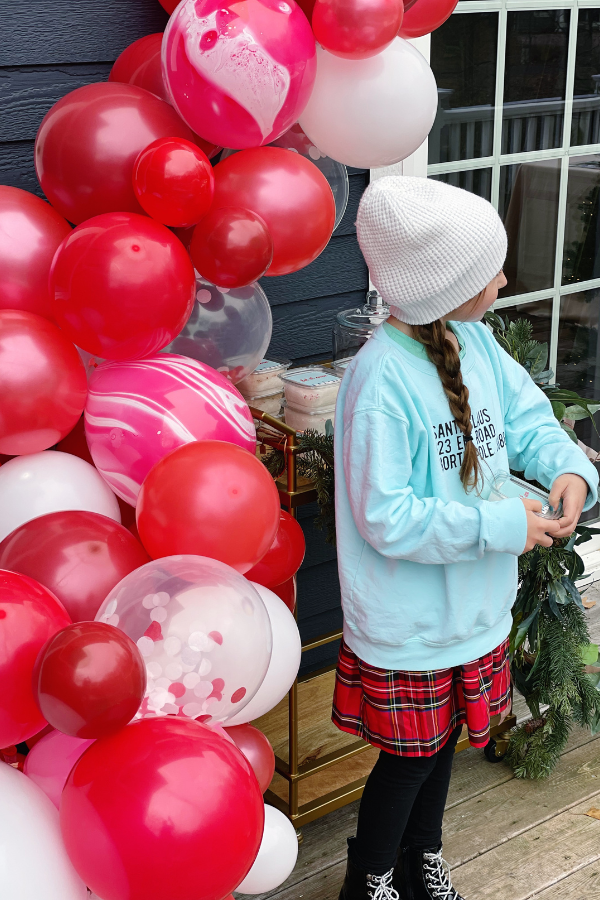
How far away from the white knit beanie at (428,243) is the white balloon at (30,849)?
33.3 inches

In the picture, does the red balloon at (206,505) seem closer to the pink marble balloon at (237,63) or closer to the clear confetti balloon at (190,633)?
the clear confetti balloon at (190,633)

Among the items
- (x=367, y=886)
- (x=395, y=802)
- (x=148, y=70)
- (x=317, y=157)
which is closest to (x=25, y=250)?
(x=148, y=70)

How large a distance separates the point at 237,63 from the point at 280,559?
28.5 inches

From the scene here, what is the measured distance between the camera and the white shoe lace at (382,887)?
5.24 ft

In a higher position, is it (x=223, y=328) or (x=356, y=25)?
(x=356, y=25)

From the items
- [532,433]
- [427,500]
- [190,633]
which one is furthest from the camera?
[532,433]

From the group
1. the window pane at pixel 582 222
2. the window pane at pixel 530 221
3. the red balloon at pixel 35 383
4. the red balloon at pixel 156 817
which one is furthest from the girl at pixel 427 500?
the window pane at pixel 582 222

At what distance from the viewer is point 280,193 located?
1314 millimetres

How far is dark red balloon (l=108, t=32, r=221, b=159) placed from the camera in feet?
4.58

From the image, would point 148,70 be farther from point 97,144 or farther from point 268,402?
point 268,402

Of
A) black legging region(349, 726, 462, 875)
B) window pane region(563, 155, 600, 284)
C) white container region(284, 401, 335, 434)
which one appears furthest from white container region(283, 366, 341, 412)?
window pane region(563, 155, 600, 284)

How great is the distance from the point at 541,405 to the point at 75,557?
2.96 ft

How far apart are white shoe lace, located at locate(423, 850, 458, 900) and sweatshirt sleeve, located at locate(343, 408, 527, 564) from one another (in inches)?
27.2

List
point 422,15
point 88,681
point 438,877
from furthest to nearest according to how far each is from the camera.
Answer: point 438,877
point 422,15
point 88,681
